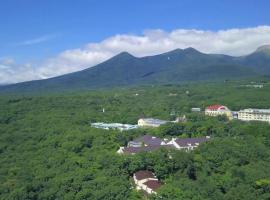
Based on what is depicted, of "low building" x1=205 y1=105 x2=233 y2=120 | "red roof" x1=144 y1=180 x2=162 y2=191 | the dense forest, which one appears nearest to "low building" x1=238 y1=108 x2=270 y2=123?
"low building" x1=205 y1=105 x2=233 y2=120

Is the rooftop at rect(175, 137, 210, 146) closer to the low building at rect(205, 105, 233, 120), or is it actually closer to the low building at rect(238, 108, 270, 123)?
the low building at rect(205, 105, 233, 120)

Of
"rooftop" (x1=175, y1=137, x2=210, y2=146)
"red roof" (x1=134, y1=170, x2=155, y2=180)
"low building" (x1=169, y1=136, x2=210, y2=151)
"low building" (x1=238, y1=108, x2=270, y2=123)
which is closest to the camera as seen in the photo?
"red roof" (x1=134, y1=170, x2=155, y2=180)

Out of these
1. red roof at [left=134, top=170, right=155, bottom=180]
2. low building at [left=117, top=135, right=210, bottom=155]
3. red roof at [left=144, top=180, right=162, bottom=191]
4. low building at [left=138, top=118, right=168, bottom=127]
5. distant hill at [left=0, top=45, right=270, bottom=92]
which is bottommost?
red roof at [left=144, top=180, right=162, bottom=191]

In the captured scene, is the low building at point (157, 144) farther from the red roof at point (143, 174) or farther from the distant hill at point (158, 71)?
the distant hill at point (158, 71)

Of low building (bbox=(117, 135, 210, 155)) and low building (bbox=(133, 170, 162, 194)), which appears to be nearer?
low building (bbox=(133, 170, 162, 194))

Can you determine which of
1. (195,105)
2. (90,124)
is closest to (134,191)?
(90,124)

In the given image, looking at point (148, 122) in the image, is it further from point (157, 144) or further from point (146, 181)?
point (146, 181)

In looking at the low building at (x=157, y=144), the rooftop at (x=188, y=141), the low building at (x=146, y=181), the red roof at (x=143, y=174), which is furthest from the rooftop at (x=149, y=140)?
the low building at (x=146, y=181)
